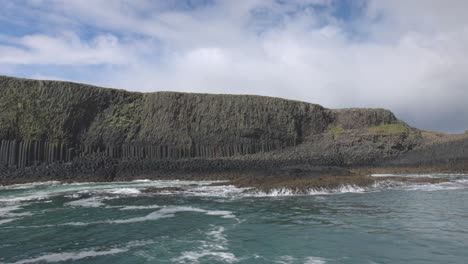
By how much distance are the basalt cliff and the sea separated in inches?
849

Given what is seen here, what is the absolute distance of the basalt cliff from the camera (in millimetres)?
46688

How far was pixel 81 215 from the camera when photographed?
1961 cm

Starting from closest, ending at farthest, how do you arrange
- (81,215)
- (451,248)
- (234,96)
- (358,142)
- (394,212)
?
(451,248) → (394,212) → (81,215) → (358,142) → (234,96)

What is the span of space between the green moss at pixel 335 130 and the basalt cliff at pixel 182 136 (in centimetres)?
15

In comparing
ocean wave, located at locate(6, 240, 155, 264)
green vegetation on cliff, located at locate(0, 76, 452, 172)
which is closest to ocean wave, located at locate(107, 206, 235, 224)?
ocean wave, located at locate(6, 240, 155, 264)

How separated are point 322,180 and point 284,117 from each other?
114 feet

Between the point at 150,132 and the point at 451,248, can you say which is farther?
the point at 150,132

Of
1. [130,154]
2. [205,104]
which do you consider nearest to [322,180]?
[130,154]

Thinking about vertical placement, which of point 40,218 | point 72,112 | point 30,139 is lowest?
point 40,218

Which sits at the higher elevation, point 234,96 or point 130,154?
point 234,96

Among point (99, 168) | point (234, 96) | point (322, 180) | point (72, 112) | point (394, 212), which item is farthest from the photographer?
point (234, 96)

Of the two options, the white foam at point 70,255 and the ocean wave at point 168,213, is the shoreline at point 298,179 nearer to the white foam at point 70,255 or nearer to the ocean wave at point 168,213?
the ocean wave at point 168,213

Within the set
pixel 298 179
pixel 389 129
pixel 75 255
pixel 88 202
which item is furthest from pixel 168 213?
pixel 389 129

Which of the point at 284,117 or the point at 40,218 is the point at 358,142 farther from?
the point at 40,218
